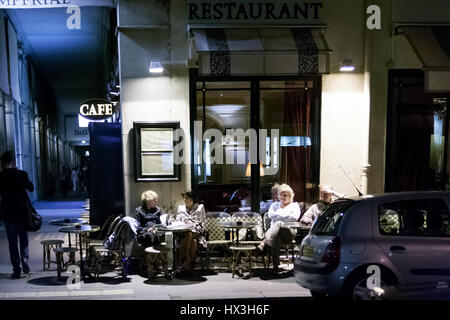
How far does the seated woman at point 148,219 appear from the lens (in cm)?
659

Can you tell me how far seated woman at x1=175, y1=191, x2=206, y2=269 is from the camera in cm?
667

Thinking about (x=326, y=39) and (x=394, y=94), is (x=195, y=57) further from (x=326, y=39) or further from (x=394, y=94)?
(x=394, y=94)

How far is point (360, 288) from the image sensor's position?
450cm

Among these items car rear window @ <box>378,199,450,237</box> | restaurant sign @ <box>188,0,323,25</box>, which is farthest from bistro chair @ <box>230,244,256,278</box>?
restaurant sign @ <box>188,0,323,25</box>

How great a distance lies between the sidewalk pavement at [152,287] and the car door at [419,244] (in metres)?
1.70

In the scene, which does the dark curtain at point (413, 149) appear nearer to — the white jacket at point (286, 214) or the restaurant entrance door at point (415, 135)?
the restaurant entrance door at point (415, 135)

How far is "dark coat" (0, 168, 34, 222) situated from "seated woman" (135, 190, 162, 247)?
6.15ft

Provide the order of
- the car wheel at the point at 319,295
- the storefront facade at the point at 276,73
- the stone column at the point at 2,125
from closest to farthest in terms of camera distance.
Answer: the car wheel at the point at 319,295
the storefront facade at the point at 276,73
the stone column at the point at 2,125

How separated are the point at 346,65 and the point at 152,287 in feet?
18.3

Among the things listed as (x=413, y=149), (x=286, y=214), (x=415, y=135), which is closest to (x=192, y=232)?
(x=286, y=214)

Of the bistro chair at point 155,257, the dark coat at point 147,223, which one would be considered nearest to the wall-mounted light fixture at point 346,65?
the dark coat at point 147,223

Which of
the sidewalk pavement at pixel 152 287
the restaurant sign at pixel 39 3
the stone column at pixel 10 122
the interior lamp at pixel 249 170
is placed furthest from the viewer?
the stone column at pixel 10 122

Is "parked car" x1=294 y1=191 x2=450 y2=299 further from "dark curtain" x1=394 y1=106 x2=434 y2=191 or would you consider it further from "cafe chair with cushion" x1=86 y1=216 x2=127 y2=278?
"dark curtain" x1=394 y1=106 x2=434 y2=191
